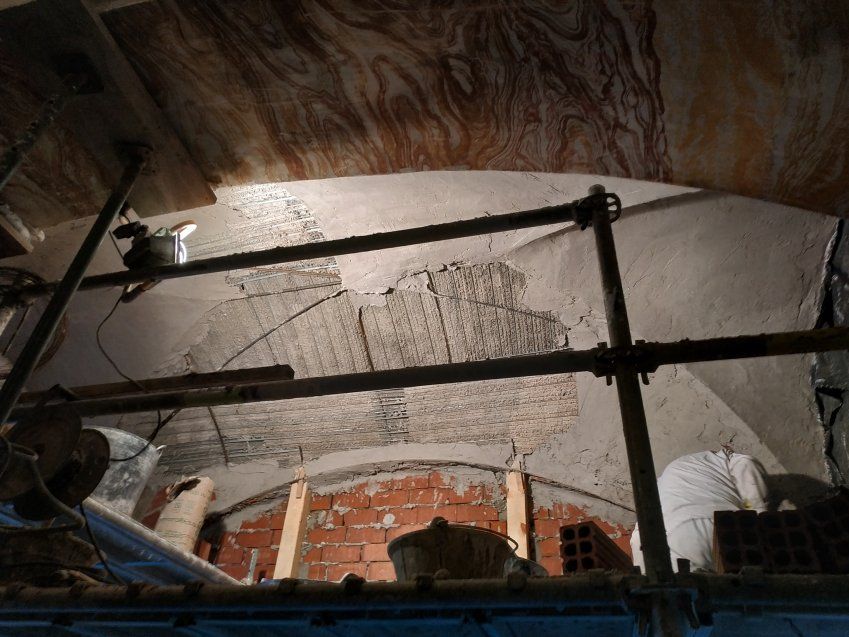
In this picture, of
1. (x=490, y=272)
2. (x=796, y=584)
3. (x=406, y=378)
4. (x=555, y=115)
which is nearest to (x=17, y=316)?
(x=490, y=272)

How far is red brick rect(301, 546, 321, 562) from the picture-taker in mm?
4125

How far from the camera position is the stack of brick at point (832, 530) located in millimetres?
1921

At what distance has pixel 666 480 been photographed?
10.3ft

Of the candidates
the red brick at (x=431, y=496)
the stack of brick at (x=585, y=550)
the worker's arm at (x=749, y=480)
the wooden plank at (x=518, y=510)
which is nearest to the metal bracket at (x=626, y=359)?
the stack of brick at (x=585, y=550)

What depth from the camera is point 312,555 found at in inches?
163

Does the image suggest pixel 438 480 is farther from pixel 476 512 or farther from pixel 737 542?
pixel 737 542

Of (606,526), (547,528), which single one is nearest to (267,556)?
(547,528)

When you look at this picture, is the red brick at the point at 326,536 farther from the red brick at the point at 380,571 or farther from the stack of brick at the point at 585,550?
the stack of brick at the point at 585,550

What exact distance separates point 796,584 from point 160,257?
2351 millimetres

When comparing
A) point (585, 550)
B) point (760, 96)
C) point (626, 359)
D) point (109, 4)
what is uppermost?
point (109, 4)

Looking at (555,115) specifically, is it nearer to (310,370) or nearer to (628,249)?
(628,249)

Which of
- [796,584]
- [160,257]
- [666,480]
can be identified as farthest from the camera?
[666,480]

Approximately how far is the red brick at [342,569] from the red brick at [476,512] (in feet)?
2.38

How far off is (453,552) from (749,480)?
173 cm
